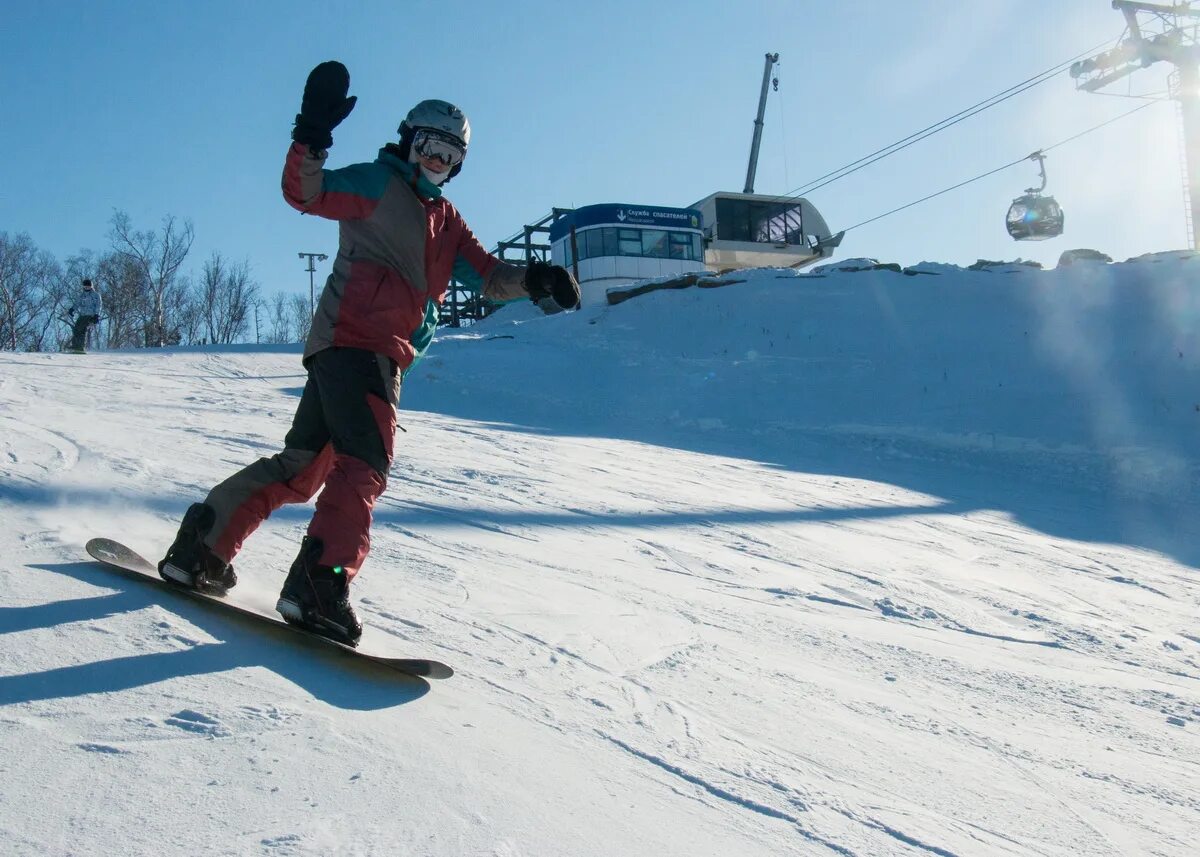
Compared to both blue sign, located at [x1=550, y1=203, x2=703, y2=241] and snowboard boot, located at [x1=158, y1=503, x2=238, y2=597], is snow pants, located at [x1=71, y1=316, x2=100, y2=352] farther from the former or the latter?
blue sign, located at [x1=550, y1=203, x2=703, y2=241]

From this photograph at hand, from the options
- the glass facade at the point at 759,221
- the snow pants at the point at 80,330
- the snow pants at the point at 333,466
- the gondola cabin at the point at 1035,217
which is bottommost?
the snow pants at the point at 333,466

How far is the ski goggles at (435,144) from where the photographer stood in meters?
2.89

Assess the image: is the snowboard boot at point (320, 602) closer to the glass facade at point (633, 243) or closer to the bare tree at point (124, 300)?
the glass facade at point (633, 243)

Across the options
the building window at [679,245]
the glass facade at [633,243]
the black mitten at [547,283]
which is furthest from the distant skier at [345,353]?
the building window at [679,245]

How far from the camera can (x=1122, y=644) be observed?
11.7 ft

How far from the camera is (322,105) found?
2.46 meters

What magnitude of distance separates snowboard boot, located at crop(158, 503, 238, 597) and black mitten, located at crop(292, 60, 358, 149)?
1126 mm

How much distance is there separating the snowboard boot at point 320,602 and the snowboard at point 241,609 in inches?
1.0

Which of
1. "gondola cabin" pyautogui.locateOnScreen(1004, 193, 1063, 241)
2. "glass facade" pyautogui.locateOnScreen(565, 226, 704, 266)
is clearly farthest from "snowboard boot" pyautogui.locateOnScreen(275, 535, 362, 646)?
"glass facade" pyautogui.locateOnScreen(565, 226, 704, 266)

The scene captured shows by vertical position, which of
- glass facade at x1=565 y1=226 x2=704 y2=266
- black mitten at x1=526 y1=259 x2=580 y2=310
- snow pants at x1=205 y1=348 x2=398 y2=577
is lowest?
snow pants at x1=205 y1=348 x2=398 y2=577

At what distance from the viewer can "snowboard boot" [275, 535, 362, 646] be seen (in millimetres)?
2420

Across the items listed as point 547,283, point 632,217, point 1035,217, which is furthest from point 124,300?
point 547,283

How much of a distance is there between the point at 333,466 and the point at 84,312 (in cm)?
1571

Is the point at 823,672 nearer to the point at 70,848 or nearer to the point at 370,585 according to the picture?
the point at 370,585
